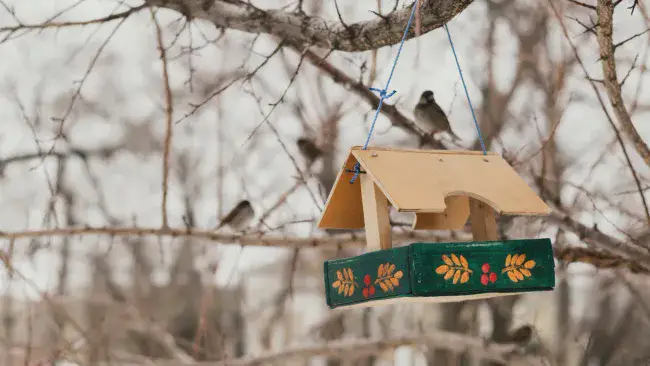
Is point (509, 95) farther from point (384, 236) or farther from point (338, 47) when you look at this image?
point (384, 236)

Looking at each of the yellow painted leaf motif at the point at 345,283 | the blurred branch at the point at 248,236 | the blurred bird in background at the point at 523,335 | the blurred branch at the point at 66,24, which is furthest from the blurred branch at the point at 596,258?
the blurred branch at the point at 66,24

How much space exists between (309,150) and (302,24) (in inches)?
82.0

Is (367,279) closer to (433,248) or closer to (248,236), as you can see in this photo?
(433,248)

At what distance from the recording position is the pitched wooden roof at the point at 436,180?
6.26 ft

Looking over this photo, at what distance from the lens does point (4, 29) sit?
2.76 m

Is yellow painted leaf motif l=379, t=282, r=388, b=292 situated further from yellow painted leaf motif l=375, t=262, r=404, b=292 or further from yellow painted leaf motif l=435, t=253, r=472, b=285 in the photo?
yellow painted leaf motif l=435, t=253, r=472, b=285

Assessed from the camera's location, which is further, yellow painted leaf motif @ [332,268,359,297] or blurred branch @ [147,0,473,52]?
blurred branch @ [147,0,473,52]

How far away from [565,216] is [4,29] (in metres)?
2.44

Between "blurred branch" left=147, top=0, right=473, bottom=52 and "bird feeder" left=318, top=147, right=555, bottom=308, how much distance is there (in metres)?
0.53

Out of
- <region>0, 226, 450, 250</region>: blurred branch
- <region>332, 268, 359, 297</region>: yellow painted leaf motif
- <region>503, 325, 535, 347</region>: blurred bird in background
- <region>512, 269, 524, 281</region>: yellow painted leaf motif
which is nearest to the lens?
<region>512, 269, 524, 281</region>: yellow painted leaf motif

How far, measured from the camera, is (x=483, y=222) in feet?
7.69

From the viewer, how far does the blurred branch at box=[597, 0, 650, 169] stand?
2195 mm

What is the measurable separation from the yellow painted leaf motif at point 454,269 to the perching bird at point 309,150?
2730 mm

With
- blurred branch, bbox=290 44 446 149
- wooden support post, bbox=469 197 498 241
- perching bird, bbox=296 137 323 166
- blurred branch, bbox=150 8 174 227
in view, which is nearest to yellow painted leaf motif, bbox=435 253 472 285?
wooden support post, bbox=469 197 498 241
